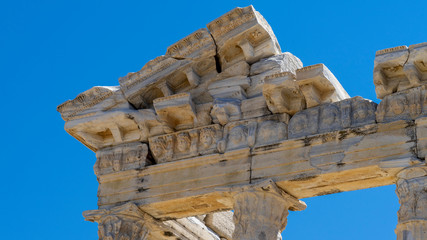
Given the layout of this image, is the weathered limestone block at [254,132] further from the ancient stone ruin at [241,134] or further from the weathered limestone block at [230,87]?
the weathered limestone block at [230,87]

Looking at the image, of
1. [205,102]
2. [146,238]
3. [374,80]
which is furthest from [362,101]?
[146,238]

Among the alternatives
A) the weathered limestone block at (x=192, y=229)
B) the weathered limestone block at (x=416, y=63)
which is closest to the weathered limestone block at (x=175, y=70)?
the weathered limestone block at (x=192, y=229)

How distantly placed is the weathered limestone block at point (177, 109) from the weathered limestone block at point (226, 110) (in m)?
0.47

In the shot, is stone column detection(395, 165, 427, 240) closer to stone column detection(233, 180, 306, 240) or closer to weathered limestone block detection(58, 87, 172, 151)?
stone column detection(233, 180, 306, 240)

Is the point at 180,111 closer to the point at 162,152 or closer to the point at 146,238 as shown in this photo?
the point at 162,152

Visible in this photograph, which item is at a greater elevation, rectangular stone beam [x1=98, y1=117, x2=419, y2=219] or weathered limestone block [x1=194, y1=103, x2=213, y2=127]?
weathered limestone block [x1=194, y1=103, x2=213, y2=127]

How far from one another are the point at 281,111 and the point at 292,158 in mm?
893

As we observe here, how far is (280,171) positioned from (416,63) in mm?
2716

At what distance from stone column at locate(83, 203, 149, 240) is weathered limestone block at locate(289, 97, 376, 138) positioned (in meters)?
3.01

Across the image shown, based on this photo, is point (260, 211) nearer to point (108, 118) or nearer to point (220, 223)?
point (108, 118)

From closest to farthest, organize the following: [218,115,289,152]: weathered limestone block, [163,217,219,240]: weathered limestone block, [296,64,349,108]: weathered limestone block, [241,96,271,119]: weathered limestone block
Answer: [296,64,349,108]: weathered limestone block < [218,115,289,152]: weathered limestone block < [241,96,271,119]: weathered limestone block < [163,217,219,240]: weathered limestone block

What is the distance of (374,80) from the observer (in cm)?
1680

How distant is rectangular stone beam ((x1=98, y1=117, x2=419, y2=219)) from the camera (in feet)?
53.9

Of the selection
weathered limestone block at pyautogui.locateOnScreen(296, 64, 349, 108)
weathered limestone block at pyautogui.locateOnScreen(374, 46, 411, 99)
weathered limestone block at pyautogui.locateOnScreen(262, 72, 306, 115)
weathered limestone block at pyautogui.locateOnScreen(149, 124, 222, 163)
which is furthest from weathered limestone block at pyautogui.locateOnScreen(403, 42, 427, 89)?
weathered limestone block at pyautogui.locateOnScreen(149, 124, 222, 163)
